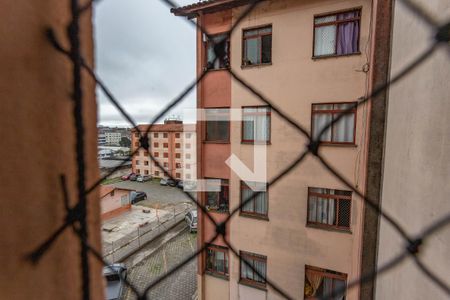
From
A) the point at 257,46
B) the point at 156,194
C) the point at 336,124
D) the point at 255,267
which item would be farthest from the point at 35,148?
the point at 156,194

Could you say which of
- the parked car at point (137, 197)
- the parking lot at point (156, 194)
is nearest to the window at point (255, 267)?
the parking lot at point (156, 194)

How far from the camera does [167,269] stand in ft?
24.0

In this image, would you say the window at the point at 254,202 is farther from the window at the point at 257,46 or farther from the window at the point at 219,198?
the window at the point at 257,46

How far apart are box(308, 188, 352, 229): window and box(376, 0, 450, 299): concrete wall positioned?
1412 mm

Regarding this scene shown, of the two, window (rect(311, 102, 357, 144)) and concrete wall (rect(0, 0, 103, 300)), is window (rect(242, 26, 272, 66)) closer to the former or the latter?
window (rect(311, 102, 357, 144))

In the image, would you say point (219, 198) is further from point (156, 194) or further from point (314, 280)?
point (156, 194)

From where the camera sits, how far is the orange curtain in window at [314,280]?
3.68 m

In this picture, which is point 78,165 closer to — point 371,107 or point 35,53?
point 35,53

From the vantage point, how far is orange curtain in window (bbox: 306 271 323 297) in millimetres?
3684

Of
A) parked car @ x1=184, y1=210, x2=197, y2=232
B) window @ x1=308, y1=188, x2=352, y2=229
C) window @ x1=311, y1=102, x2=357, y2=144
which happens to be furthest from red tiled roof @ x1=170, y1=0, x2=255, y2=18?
parked car @ x1=184, y1=210, x2=197, y2=232

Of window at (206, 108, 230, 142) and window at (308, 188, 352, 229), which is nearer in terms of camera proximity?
window at (308, 188, 352, 229)

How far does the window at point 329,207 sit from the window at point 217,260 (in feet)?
5.36

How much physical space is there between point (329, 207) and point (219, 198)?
1716 mm

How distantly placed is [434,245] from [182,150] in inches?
549
